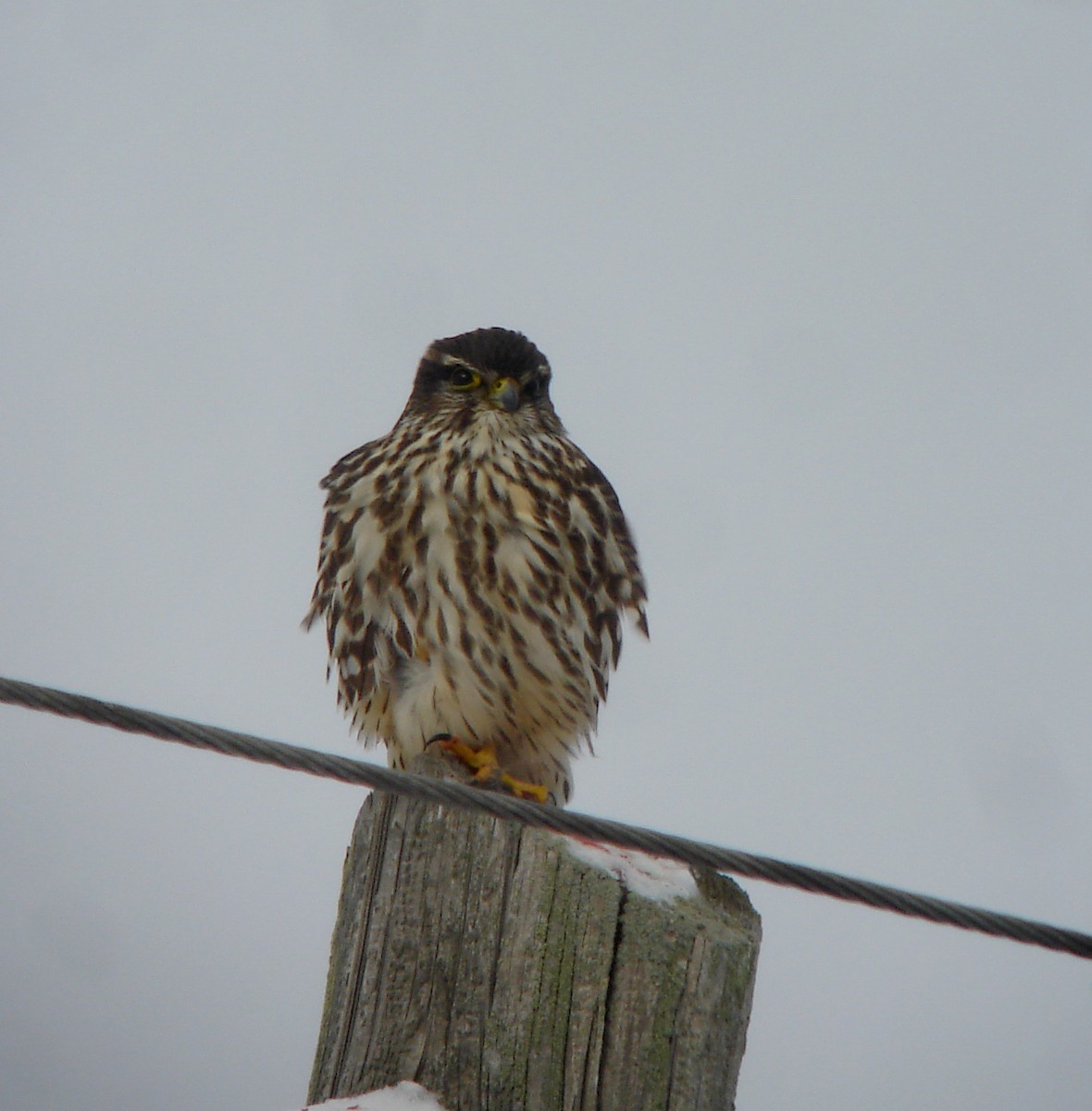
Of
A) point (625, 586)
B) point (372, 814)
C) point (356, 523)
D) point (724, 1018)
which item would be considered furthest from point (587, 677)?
point (724, 1018)

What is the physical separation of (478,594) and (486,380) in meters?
0.92

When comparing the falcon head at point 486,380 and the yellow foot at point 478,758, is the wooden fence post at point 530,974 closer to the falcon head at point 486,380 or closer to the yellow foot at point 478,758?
the yellow foot at point 478,758

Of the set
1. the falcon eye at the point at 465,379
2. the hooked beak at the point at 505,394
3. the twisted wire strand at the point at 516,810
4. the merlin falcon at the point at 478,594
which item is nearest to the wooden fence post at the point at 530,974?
the twisted wire strand at the point at 516,810

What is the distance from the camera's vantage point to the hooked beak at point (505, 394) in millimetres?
4176

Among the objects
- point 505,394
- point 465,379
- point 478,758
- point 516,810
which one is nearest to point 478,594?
point 478,758

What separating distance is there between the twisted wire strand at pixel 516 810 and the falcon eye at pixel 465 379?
251 cm

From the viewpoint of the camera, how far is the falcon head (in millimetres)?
4203

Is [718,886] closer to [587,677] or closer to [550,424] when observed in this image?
[587,677]

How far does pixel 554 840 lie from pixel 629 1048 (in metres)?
0.30

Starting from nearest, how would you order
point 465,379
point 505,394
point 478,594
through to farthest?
point 478,594 → point 505,394 → point 465,379

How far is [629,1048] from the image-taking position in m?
1.86

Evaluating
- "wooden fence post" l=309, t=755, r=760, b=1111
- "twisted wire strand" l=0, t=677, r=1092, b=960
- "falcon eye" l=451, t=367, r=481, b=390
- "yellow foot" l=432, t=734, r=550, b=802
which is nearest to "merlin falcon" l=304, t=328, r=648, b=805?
"yellow foot" l=432, t=734, r=550, b=802

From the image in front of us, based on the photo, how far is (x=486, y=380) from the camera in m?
4.25

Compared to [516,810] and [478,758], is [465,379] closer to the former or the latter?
[478,758]
